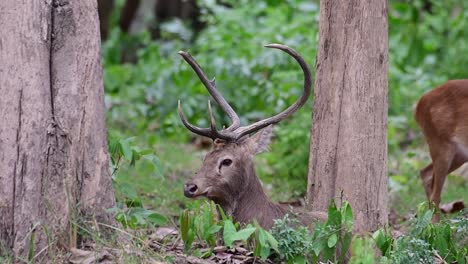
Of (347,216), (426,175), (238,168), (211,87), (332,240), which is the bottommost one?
(426,175)

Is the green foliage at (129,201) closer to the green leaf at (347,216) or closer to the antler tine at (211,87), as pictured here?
the antler tine at (211,87)

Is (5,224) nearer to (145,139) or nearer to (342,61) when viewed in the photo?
(342,61)

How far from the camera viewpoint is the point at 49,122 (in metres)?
5.74

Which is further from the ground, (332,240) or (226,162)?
(226,162)

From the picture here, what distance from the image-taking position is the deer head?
6602mm

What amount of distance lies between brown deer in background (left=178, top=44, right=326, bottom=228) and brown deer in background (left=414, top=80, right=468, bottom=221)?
2914 mm

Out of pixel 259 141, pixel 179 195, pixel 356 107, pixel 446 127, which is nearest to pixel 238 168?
pixel 259 141

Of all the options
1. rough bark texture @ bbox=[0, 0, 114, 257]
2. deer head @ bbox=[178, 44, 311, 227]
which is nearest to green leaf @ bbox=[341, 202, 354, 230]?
deer head @ bbox=[178, 44, 311, 227]

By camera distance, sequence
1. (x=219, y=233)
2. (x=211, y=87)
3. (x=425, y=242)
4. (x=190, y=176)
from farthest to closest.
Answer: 1. (x=190, y=176)
2. (x=211, y=87)
3. (x=219, y=233)
4. (x=425, y=242)

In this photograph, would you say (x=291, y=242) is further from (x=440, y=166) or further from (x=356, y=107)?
(x=440, y=166)

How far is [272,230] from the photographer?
20.0ft

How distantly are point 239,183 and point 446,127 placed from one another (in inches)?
131

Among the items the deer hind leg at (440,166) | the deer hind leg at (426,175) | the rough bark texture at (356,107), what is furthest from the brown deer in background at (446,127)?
the rough bark texture at (356,107)

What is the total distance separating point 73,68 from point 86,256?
3.57 ft
